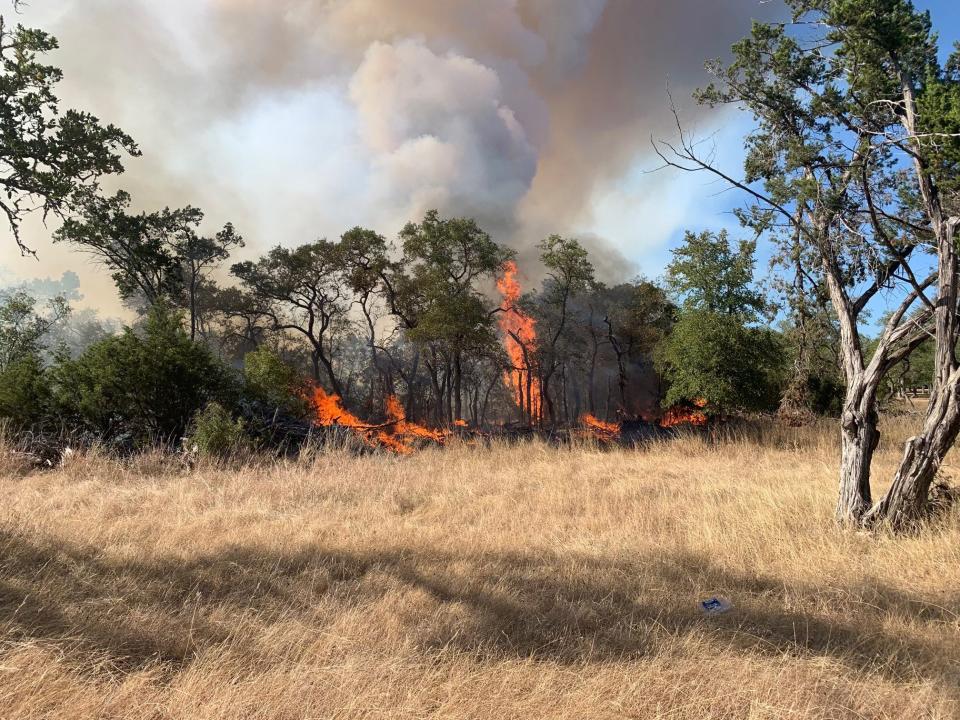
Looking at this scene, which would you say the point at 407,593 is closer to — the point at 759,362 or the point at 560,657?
the point at 560,657

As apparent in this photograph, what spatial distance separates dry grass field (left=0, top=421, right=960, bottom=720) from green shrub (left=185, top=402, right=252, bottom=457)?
119 inches

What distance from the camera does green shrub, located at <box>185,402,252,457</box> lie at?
1107 centimetres

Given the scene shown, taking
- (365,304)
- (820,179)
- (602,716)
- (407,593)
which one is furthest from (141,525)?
(365,304)

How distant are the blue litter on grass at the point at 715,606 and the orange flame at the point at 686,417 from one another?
69.1ft

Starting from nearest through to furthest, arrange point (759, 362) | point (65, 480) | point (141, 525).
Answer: point (141, 525), point (65, 480), point (759, 362)

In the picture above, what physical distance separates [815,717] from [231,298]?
41825 millimetres

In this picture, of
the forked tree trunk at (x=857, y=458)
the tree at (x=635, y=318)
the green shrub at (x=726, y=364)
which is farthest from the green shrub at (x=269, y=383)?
the tree at (x=635, y=318)

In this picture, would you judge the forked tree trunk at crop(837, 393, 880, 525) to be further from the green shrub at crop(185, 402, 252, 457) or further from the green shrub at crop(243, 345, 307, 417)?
the green shrub at crop(243, 345, 307, 417)

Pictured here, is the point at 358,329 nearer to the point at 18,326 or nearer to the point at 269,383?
the point at 18,326

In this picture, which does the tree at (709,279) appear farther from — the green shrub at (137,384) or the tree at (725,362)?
the green shrub at (137,384)

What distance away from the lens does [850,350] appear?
21.7 feet

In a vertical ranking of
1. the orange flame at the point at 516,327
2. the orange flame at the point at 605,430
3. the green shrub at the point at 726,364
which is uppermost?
the orange flame at the point at 516,327

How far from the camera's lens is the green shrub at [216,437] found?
436 inches

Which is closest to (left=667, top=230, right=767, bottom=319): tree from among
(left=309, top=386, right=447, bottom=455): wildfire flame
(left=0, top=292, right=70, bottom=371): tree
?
(left=309, top=386, right=447, bottom=455): wildfire flame
